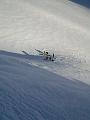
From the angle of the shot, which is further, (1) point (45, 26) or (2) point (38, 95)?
(1) point (45, 26)

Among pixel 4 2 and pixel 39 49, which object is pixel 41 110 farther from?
pixel 4 2

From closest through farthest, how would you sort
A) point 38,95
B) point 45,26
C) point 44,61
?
point 38,95 → point 44,61 → point 45,26

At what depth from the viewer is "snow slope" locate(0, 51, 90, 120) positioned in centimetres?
475

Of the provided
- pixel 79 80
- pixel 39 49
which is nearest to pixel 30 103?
pixel 79 80

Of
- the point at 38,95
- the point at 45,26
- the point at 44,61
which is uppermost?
the point at 45,26

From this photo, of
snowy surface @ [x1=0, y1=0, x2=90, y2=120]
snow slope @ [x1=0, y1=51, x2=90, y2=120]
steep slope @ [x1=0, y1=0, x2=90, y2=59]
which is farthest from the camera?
steep slope @ [x1=0, y1=0, x2=90, y2=59]

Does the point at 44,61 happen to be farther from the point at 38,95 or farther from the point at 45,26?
the point at 45,26

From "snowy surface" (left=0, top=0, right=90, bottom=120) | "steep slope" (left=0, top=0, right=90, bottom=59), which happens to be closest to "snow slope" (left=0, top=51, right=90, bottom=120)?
"snowy surface" (left=0, top=0, right=90, bottom=120)

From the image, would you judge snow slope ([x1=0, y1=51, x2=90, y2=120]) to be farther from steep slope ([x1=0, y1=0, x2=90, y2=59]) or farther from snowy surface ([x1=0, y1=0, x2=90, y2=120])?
steep slope ([x1=0, y1=0, x2=90, y2=59])

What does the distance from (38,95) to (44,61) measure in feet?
11.5

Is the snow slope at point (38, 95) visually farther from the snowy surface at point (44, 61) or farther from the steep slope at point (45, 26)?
the steep slope at point (45, 26)

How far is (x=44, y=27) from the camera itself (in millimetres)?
13156

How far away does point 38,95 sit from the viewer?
18.1 feet

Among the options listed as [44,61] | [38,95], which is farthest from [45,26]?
[38,95]
